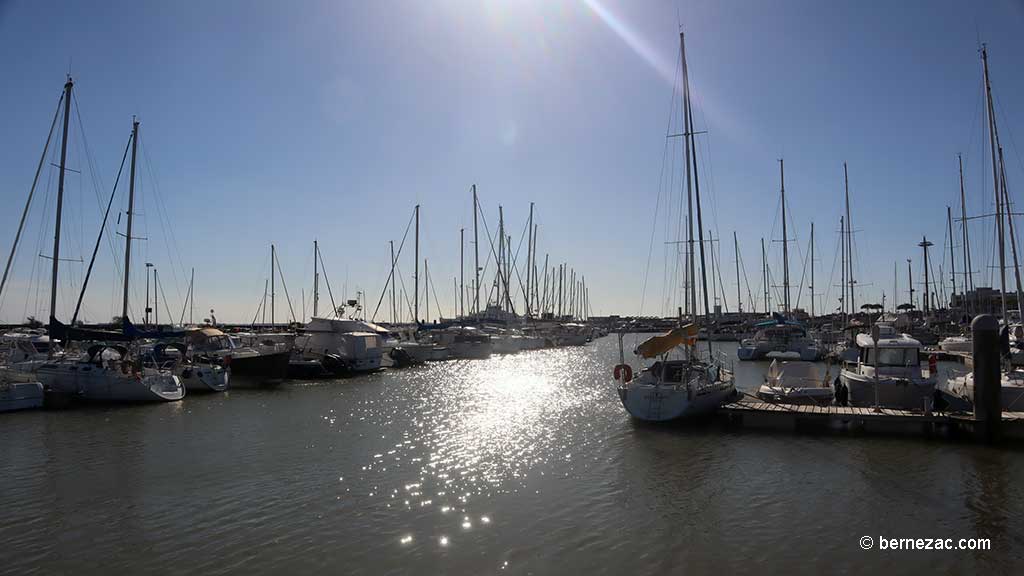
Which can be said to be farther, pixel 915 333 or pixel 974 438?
pixel 915 333

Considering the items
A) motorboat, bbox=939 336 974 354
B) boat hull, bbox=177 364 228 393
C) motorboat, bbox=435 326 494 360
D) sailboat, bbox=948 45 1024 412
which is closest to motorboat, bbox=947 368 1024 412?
sailboat, bbox=948 45 1024 412

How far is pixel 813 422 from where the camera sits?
19828 mm

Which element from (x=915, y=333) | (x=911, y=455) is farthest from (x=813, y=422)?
(x=915, y=333)

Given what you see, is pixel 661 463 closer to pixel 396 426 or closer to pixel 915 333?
pixel 396 426

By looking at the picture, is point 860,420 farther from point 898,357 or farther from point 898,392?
point 898,357

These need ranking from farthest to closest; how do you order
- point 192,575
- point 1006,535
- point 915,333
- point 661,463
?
point 915,333
point 661,463
point 1006,535
point 192,575

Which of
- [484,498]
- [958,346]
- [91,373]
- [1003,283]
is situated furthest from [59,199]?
[958,346]

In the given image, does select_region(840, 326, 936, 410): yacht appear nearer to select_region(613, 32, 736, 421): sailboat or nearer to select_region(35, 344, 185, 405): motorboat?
select_region(613, 32, 736, 421): sailboat

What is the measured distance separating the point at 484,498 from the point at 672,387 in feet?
31.1

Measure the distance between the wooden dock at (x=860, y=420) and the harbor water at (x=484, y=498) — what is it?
720 millimetres

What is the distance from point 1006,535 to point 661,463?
24.1 ft

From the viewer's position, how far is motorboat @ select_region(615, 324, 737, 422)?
20656 mm

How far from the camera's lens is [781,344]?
5456 centimetres

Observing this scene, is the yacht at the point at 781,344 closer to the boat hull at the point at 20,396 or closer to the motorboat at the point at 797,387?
the motorboat at the point at 797,387
